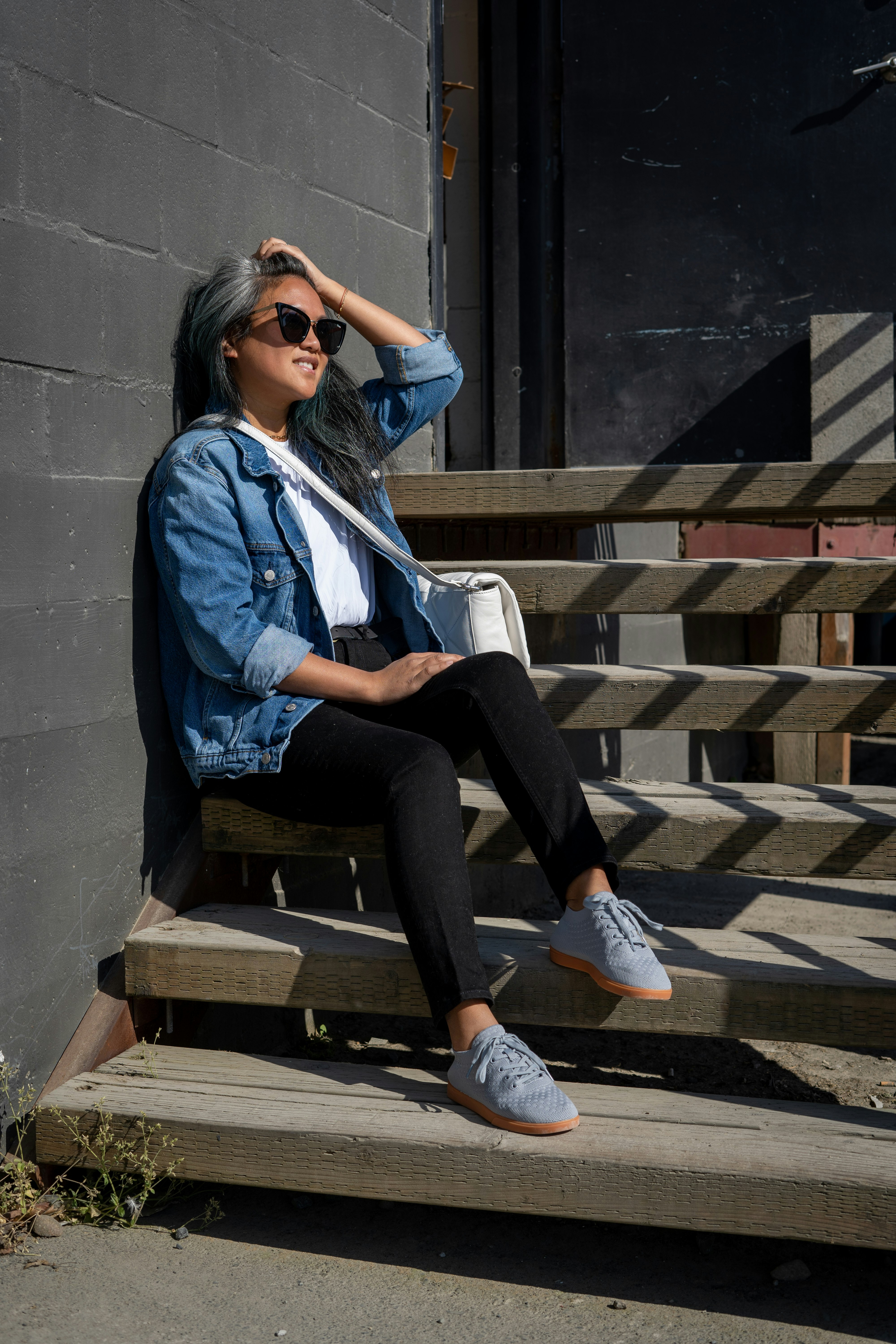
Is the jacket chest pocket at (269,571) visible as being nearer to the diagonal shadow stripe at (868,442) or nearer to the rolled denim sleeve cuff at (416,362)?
the rolled denim sleeve cuff at (416,362)

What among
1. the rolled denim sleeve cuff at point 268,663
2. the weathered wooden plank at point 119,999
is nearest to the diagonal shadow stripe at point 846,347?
the rolled denim sleeve cuff at point 268,663

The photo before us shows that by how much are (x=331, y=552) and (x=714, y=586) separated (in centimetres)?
101

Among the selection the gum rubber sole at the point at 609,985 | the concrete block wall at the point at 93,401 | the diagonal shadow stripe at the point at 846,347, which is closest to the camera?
the gum rubber sole at the point at 609,985

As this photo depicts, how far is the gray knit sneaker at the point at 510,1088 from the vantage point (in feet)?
6.35

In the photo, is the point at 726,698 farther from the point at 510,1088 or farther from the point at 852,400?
the point at 852,400

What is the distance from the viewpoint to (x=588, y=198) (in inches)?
196

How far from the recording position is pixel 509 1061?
1.97 m

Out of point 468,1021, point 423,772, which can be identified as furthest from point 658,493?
point 468,1021

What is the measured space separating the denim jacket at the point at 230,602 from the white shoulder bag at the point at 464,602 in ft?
0.20

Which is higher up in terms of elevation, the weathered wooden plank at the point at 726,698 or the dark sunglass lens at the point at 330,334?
the dark sunglass lens at the point at 330,334

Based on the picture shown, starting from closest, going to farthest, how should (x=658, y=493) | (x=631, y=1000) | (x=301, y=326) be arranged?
1. (x=631, y=1000)
2. (x=301, y=326)
3. (x=658, y=493)

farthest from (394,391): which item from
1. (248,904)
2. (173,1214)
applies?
(173,1214)

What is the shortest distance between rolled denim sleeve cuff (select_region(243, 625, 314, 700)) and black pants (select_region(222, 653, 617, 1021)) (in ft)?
0.34

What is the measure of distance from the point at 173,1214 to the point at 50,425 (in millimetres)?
1519
